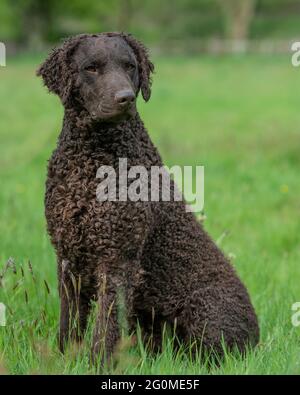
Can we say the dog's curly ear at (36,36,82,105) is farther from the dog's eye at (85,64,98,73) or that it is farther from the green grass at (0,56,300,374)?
the green grass at (0,56,300,374)

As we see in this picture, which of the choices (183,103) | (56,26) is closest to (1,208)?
(183,103)

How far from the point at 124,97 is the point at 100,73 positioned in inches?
9.4

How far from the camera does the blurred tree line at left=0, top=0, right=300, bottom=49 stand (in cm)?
4138

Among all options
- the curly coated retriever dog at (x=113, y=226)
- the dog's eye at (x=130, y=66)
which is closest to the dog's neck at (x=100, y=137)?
the curly coated retriever dog at (x=113, y=226)

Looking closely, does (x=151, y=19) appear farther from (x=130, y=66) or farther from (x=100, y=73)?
(x=100, y=73)

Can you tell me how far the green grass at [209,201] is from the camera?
404 cm

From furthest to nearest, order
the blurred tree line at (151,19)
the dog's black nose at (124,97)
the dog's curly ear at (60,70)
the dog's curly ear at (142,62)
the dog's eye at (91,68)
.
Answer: the blurred tree line at (151,19) → the dog's curly ear at (142,62) → the dog's curly ear at (60,70) → the dog's eye at (91,68) → the dog's black nose at (124,97)

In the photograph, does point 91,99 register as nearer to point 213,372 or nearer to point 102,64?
point 102,64

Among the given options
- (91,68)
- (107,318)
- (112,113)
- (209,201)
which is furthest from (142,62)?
(209,201)

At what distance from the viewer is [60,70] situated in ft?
13.0

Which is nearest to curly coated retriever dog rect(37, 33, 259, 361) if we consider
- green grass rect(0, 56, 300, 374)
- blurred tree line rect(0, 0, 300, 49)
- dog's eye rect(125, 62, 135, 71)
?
dog's eye rect(125, 62, 135, 71)

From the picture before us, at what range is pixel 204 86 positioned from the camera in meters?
22.0

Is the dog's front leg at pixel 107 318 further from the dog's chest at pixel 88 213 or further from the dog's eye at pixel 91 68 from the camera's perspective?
the dog's eye at pixel 91 68

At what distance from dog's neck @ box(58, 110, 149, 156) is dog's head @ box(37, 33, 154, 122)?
11cm
